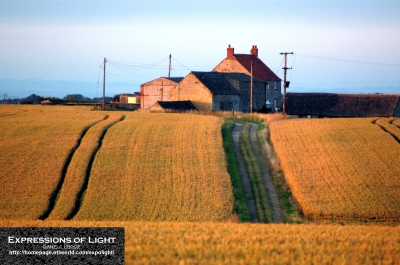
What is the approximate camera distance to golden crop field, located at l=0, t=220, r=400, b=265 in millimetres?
12820

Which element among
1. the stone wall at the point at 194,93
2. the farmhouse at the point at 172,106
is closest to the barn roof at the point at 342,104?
the stone wall at the point at 194,93

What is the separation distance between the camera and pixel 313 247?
14.6m

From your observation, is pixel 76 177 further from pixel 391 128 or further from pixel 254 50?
pixel 254 50

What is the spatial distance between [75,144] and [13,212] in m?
12.1

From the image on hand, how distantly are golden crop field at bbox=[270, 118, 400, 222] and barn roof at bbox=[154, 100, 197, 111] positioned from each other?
22665mm

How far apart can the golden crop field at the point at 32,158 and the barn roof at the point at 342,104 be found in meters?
38.8

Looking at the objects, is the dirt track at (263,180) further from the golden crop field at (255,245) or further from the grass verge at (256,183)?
the golden crop field at (255,245)

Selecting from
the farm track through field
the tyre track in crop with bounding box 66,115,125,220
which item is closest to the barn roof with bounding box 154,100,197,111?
the farm track through field

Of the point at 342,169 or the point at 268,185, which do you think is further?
the point at 342,169

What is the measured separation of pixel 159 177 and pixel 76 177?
14.0 feet

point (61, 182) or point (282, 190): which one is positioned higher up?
point (61, 182)

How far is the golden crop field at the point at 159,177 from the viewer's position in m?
24.4

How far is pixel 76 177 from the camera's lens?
28797 millimetres
